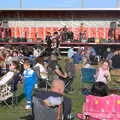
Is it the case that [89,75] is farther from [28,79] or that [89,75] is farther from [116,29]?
[116,29]

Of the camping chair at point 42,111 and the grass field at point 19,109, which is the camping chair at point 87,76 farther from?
the camping chair at point 42,111

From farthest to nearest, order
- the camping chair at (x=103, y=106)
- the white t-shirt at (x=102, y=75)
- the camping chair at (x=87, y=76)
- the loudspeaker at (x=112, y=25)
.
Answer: the loudspeaker at (x=112, y=25) → the camping chair at (x=87, y=76) → the white t-shirt at (x=102, y=75) → the camping chair at (x=103, y=106)

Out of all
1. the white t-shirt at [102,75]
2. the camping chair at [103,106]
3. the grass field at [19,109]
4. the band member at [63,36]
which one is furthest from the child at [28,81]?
the band member at [63,36]

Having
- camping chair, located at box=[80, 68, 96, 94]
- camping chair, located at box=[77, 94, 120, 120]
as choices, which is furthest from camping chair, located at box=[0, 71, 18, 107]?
camping chair, located at box=[80, 68, 96, 94]

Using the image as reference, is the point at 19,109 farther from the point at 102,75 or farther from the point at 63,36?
the point at 63,36

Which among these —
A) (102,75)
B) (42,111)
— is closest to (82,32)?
(102,75)

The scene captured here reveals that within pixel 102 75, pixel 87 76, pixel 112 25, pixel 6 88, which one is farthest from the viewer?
pixel 112 25

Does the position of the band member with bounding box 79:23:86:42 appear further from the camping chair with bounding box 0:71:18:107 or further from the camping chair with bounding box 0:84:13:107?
the camping chair with bounding box 0:84:13:107

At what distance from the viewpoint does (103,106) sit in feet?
28.9

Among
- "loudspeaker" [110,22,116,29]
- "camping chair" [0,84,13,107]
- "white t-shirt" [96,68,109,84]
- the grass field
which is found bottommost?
the grass field

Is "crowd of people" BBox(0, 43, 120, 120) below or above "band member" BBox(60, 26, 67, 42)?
below

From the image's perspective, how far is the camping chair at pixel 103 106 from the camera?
8.76 m

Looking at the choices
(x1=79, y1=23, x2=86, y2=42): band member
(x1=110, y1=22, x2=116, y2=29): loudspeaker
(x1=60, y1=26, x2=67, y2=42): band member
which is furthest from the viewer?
(x1=110, y1=22, x2=116, y2=29): loudspeaker

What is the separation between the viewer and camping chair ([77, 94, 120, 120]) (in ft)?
28.7
